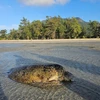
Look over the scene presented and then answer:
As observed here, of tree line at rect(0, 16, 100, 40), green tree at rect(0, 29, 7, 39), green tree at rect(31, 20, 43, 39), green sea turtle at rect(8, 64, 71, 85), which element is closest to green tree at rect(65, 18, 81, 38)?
tree line at rect(0, 16, 100, 40)

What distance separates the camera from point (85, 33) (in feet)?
307

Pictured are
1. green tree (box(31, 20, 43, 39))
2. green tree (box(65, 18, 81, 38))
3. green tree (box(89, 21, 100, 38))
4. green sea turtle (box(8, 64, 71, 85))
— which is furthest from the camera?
green tree (box(31, 20, 43, 39))

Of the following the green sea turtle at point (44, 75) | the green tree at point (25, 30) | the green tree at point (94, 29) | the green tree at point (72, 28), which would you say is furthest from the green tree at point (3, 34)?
the green sea turtle at point (44, 75)

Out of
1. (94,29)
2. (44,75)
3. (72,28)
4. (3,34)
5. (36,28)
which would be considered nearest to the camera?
(44,75)

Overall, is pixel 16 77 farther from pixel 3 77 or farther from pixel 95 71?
pixel 95 71

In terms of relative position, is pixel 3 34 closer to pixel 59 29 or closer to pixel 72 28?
pixel 59 29

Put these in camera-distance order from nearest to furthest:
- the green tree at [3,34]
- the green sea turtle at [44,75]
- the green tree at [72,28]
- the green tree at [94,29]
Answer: the green sea turtle at [44,75]
the green tree at [72,28]
the green tree at [94,29]
the green tree at [3,34]

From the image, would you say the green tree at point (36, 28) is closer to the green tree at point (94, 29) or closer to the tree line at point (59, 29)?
the tree line at point (59, 29)

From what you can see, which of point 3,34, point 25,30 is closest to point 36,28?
point 25,30

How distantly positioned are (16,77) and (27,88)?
1.71 metres

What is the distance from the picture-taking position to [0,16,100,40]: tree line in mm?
87188

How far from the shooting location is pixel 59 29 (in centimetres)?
8825

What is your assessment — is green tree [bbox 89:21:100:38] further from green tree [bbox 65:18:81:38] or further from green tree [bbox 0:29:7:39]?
green tree [bbox 0:29:7:39]

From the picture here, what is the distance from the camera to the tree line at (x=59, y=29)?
87.2 metres
